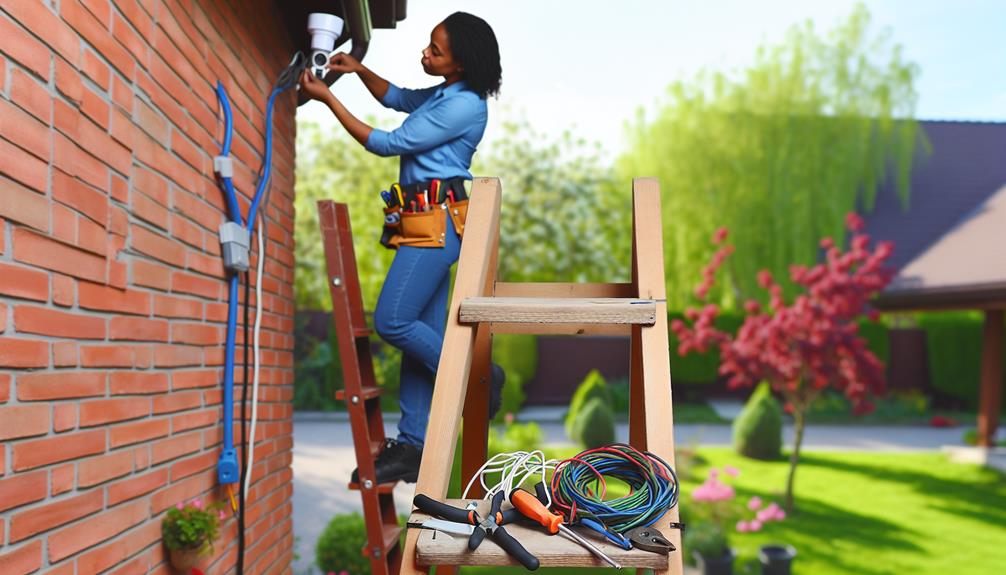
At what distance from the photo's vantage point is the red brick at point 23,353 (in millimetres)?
1485

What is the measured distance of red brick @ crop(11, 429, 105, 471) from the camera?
1536 millimetres

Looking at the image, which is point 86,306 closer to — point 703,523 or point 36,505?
point 36,505

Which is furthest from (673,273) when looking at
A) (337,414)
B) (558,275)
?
(337,414)

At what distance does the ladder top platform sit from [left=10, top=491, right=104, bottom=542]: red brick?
763 mm

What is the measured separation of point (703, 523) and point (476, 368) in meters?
6.11

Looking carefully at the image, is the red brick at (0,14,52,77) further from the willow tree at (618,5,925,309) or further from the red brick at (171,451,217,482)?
the willow tree at (618,5,925,309)

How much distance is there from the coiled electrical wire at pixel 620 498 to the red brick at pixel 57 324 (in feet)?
3.37

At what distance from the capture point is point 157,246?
2.17 meters

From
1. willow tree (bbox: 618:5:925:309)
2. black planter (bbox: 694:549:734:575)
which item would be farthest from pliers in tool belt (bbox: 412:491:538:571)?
willow tree (bbox: 618:5:925:309)

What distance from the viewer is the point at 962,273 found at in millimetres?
11586

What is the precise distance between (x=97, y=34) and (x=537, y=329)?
1210 mm

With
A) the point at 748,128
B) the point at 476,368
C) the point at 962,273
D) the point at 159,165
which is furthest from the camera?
the point at 748,128

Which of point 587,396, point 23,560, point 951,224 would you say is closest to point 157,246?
point 23,560

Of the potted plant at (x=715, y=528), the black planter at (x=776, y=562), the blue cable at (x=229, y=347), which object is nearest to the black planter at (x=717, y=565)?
the potted plant at (x=715, y=528)
